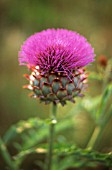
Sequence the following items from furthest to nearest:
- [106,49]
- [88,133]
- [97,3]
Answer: [97,3] → [106,49] → [88,133]

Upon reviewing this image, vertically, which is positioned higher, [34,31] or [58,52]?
[34,31]

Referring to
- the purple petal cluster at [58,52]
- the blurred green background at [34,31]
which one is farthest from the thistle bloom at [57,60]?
the blurred green background at [34,31]

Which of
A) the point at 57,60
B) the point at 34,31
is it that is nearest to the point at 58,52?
the point at 57,60

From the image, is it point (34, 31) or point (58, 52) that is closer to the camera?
point (58, 52)

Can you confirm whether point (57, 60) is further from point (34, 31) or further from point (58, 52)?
point (34, 31)

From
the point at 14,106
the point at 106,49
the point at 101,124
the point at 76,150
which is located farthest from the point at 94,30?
the point at 76,150

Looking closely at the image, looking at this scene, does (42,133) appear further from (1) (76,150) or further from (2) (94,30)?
(2) (94,30)
